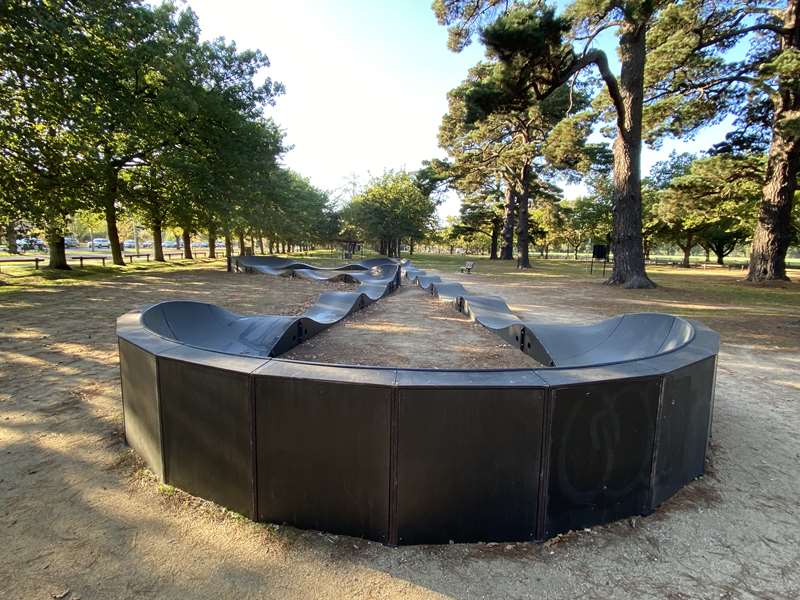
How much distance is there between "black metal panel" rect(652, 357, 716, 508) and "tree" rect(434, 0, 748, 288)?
1047 cm

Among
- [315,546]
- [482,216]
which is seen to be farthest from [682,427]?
[482,216]

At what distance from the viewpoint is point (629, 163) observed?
1527 cm

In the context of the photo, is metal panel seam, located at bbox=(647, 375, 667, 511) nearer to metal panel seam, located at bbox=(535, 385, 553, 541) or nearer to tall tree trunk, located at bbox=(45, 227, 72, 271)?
metal panel seam, located at bbox=(535, 385, 553, 541)

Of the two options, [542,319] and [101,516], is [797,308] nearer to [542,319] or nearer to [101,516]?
[542,319]

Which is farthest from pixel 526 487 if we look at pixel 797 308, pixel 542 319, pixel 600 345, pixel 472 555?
pixel 797 308

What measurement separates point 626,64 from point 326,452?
17989 millimetres

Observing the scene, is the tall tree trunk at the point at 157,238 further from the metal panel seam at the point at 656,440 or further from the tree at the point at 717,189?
the tree at the point at 717,189

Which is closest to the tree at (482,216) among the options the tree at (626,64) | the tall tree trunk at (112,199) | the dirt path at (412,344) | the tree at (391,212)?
the tree at (391,212)

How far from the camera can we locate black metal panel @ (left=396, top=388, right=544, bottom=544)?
2.12 metres

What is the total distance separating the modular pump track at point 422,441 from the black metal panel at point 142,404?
34mm

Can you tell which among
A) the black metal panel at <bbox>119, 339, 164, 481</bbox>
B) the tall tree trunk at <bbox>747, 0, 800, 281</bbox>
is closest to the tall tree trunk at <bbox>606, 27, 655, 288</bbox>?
the tall tree trunk at <bbox>747, 0, 800, 281</bbox>

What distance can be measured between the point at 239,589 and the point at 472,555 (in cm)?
121

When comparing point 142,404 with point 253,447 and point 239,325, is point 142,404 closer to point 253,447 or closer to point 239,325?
point 253,447

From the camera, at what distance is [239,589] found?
1.92 m
